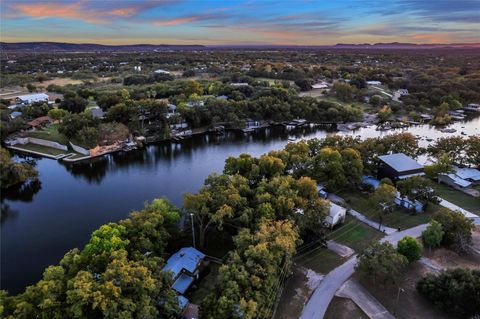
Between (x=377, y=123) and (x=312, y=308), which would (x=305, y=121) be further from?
(x=312, y=308)

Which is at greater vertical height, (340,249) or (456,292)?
(456,292)

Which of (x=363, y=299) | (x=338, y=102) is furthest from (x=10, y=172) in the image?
(x=338, y=102)

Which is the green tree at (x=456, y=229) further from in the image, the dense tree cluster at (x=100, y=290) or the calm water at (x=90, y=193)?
the calm water at (x=90, y=193)

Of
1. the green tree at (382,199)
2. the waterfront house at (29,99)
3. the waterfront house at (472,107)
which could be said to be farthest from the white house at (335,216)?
the waterfront house at (29,99)

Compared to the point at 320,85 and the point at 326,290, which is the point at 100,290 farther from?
the point at 320,85

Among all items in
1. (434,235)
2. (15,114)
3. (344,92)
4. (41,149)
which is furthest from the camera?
(344,92)

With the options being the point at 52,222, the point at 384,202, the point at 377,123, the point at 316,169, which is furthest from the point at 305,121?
the point at 52,222

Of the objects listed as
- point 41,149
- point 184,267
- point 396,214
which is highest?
point 41,149

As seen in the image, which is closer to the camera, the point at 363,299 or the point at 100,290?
the point at 100,290
